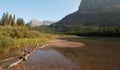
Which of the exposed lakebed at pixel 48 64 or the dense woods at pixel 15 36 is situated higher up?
the dense woods at pixel 15 36

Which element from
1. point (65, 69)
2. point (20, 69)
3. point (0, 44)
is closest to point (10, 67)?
point (20, 69)

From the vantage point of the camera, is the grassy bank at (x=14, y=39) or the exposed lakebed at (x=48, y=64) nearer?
the exposed lakebed at (x=48, y=64)

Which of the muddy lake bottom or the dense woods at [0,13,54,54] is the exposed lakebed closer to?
the muddy lake bottom

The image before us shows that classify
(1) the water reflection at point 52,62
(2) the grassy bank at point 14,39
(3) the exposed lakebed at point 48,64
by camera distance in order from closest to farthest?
1. (3) the exposed lakebed at point 48,64
2. (1) the water reflection at point 52,62
3. (2) the grassy bank at point 14,39

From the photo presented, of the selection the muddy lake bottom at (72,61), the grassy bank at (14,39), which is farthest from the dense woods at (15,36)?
the muddy lake bottom at (72,61)

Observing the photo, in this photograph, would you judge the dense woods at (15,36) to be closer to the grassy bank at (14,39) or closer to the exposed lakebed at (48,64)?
the grassy bank at (14,39)

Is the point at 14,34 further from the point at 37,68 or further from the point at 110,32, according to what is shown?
the point at 110,32

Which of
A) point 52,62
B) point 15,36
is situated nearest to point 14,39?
point 15,36

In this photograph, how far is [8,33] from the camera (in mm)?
57500

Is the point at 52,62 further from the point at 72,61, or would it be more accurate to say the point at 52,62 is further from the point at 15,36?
the point at 15,36

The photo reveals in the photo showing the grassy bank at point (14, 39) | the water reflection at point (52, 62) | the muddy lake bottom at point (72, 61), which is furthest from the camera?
the grassy bank at point (14, 39)

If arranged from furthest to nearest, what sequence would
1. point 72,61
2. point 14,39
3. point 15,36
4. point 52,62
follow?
point 15,36, point 14,39, point 72,61, point 52,62

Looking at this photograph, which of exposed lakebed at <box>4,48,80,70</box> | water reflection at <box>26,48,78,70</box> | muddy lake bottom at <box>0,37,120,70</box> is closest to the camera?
exposed lakebed at <box>4,48,80,70</box>

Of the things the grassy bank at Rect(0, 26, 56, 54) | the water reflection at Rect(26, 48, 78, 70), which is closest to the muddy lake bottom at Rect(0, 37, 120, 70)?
the water reflection at Rect(26, 48, 78, 70)
